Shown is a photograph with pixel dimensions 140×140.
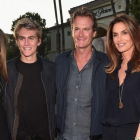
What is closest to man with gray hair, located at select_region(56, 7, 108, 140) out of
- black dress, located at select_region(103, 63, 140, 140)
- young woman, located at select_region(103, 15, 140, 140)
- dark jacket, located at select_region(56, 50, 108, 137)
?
dark jacket, located at select_region(56, 50, 108, 137)

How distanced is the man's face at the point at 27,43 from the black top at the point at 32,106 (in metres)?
0.18

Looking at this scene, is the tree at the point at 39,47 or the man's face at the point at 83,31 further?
the tree at the point at 39,47

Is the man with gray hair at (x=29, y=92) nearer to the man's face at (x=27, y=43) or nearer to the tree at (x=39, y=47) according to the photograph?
the man's face at (x=27, y=43)


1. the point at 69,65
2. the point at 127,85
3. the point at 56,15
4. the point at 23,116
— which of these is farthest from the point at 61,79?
the point at 56,15

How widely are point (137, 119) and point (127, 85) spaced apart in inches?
18.2

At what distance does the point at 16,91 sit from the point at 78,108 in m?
1.01

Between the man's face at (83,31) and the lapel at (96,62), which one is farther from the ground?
the man's face at (83,31)

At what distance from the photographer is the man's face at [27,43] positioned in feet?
13.4

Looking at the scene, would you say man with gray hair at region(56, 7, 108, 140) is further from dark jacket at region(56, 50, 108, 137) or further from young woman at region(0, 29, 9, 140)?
young woman at region(0, 29, 9, 140)

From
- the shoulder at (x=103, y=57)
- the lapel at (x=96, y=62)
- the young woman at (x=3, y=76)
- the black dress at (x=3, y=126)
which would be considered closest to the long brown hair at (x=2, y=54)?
the young woman at (x=3, y=76)

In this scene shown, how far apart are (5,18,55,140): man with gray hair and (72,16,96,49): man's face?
0.67 meters

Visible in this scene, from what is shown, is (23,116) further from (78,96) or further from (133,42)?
(133,42)

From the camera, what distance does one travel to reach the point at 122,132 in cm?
327

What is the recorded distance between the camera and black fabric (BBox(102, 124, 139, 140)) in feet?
10.5
